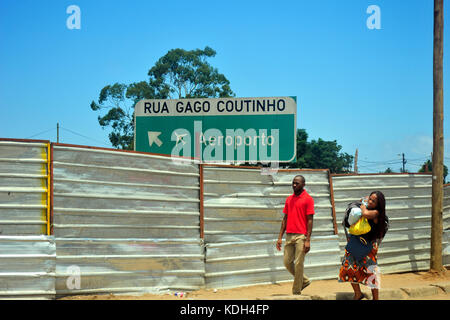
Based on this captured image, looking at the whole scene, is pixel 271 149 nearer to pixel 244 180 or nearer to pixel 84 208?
pixel 244 180

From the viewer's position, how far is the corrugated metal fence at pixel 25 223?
736 centimetres

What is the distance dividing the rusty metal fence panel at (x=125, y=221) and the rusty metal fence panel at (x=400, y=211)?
11.4ft

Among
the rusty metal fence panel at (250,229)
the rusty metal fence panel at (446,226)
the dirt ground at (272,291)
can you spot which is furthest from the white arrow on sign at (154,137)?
the rusty metal fence panel at (446,226)

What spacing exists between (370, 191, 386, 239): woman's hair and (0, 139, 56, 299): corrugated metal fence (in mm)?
4246

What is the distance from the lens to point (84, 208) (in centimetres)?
807

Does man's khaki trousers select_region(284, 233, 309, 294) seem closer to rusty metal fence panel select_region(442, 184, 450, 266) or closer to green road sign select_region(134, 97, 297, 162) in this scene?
green road sign select_region(134, 97, 297, 162)

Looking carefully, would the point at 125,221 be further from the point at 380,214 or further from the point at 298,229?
the point at 380,214

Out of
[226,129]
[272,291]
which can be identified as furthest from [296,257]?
[226,129]

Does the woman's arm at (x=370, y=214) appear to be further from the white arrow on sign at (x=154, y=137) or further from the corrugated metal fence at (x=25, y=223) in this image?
the white arrow on sign at (x=154, y=137)

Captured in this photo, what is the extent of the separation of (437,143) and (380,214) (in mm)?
5308

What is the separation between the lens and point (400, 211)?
11.9 m

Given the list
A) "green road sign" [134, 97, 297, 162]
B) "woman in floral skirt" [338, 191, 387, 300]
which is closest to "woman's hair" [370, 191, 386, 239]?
"woman in floral skirt" [338, 191, 387, 300]

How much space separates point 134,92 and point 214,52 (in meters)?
6.58

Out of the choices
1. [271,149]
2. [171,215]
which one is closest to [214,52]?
[271,149]
